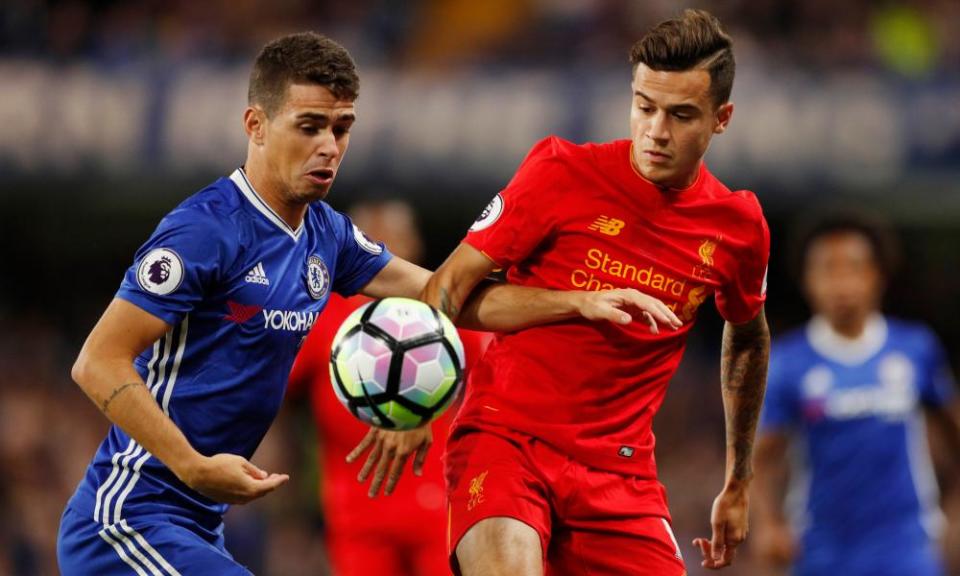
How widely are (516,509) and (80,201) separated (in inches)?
420

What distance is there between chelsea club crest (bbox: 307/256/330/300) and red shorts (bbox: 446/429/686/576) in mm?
740

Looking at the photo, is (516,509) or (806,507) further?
(806,507)

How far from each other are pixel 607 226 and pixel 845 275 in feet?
10.7

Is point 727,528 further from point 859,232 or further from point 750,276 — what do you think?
point 859,232

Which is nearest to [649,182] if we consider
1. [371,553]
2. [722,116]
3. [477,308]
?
[722,116]

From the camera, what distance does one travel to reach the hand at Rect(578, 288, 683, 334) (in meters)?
4.87

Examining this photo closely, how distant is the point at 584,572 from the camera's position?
522 centimetres

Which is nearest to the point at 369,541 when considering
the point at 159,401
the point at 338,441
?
the point at 338,441

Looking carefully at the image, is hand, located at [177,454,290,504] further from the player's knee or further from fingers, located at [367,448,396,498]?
the player's knee

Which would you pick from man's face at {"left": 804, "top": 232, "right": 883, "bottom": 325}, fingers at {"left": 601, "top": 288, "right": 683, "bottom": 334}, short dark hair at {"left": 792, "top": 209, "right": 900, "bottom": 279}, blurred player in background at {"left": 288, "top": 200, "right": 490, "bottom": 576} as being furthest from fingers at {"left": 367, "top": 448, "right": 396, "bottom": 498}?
short dark hair at {"left": 792, "top": 209, "right": 900, "bottom": 279}

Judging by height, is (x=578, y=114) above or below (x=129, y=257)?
above

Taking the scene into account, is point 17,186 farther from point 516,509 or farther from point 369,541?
point 516,509

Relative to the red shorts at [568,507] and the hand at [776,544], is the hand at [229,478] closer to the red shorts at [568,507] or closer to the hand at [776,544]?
the red shorts at [568,507]

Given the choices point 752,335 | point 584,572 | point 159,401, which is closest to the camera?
point 159,401
